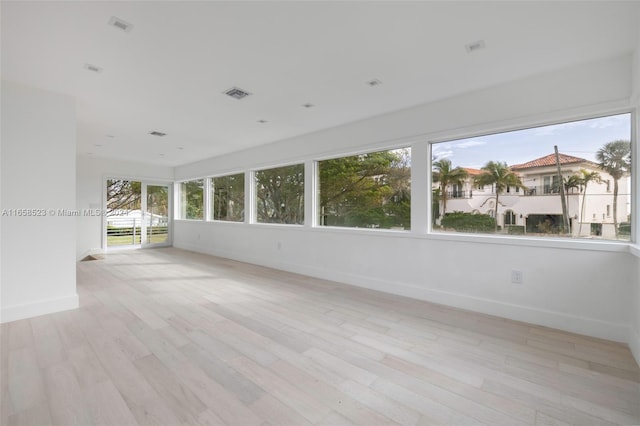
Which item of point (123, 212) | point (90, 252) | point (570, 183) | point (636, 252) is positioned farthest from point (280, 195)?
point (90, 252)

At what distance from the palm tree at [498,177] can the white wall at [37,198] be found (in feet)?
16.2

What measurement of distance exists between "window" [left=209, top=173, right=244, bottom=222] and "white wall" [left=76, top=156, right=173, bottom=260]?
2704mm

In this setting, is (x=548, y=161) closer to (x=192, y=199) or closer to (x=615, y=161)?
(x=615, y=161)

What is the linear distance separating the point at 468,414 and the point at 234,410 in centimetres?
139

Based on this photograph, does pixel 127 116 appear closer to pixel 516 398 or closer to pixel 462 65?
pixel 462 65

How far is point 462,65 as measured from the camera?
2705 mm

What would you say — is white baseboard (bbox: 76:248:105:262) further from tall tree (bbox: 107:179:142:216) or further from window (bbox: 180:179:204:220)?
window (bbox: 180:179:204:220)

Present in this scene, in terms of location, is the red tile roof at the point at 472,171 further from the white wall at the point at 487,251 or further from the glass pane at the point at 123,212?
the glass pane at the point at 123,212

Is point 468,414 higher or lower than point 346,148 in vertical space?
lower

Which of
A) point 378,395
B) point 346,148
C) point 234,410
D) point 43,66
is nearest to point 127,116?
point 43,66

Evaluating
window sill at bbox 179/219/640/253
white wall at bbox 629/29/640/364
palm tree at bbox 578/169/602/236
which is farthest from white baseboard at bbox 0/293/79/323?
palm tree at bbox 578/169/602/236

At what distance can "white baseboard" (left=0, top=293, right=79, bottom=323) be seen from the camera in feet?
9.71

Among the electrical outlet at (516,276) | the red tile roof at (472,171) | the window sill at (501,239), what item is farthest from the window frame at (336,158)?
the electrical outlet at (516,276)

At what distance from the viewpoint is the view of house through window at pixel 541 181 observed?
8.85 ft
